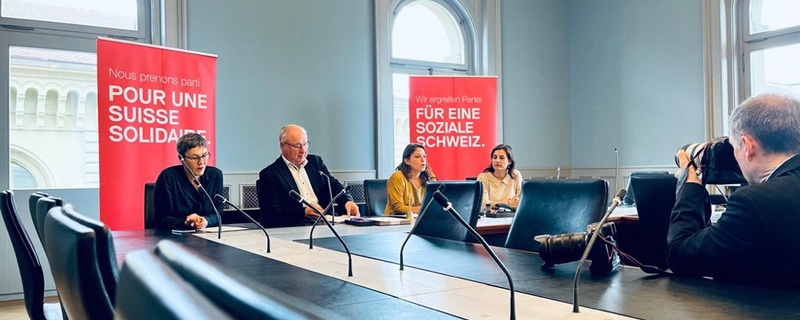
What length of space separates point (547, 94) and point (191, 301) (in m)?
6.59

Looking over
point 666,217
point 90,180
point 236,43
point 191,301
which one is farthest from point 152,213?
point 191,301

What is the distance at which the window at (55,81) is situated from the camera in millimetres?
4281

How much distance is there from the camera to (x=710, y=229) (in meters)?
1.47

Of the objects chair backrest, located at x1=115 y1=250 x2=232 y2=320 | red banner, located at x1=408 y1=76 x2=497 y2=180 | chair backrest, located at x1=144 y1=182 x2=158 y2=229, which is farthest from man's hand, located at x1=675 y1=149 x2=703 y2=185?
red banner, located at x1=408 y1=76 x2=497 y2=180

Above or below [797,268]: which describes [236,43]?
above

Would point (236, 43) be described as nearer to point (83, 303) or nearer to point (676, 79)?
point (676, 79)

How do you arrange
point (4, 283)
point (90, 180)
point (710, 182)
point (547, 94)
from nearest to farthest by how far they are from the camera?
point (710, 182) → point (4, 283) → point (90, 180) → point (547, 94)

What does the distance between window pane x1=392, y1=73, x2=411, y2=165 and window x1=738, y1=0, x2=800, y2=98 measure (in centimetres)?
295

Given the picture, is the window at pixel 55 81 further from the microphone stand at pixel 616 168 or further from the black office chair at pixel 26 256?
the microphone stand at pixel 616 168

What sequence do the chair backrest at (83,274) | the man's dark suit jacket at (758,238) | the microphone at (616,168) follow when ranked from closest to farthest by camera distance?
1. the chair backrest at (83,274)
2. the man's dark suit jacket at (758,238)
3. the microphone at (616,168)

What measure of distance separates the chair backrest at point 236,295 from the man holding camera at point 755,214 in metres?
1.35

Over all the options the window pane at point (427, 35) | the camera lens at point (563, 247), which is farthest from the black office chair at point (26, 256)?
the window pane at point (427, 35)

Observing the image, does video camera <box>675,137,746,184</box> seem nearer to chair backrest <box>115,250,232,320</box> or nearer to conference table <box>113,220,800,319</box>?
conference table <box>113,220,800,319</box>

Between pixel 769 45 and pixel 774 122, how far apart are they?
4.41 metres
